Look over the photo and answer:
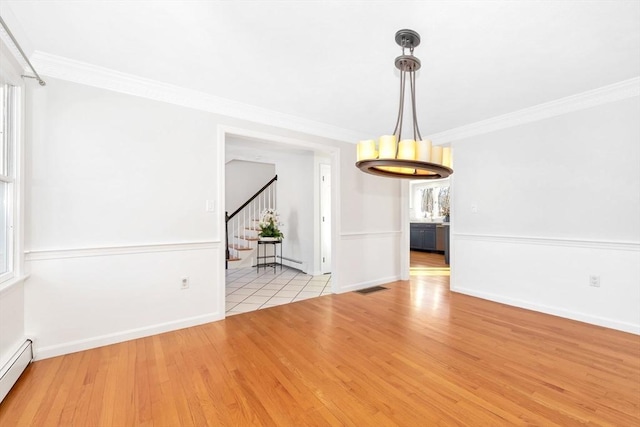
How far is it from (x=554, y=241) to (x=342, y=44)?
3184 millimetres

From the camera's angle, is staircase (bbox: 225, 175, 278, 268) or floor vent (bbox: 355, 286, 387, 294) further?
staircase (bbox: 225, 175, 278, 268)

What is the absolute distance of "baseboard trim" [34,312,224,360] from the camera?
7.29 feet

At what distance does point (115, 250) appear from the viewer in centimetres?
249

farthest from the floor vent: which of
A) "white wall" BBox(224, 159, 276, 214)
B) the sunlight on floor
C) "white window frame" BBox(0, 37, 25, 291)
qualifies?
"white wall" BBox(224, 159, 276, 214)

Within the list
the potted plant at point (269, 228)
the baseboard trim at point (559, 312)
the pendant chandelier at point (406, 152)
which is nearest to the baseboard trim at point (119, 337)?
the pendant chandelier at point (406, 152)

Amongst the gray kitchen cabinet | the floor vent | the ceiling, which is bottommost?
the floor vent

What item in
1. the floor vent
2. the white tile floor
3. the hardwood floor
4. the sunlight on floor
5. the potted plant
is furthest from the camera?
the potted plant

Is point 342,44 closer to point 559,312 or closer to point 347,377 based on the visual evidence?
point 347,377

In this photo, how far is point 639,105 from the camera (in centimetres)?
265

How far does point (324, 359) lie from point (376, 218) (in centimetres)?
269

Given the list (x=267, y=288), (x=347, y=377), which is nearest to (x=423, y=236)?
(x=267, y=288)

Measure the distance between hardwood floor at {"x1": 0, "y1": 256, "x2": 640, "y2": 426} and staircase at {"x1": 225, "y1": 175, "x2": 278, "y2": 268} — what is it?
10.0 feet

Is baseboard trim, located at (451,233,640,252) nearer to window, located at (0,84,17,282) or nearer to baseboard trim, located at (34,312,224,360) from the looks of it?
baseboard trim, located at (34,312,224,360)

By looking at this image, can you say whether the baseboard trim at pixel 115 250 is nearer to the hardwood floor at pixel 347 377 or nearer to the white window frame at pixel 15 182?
the white window frame at pixel 15 182
